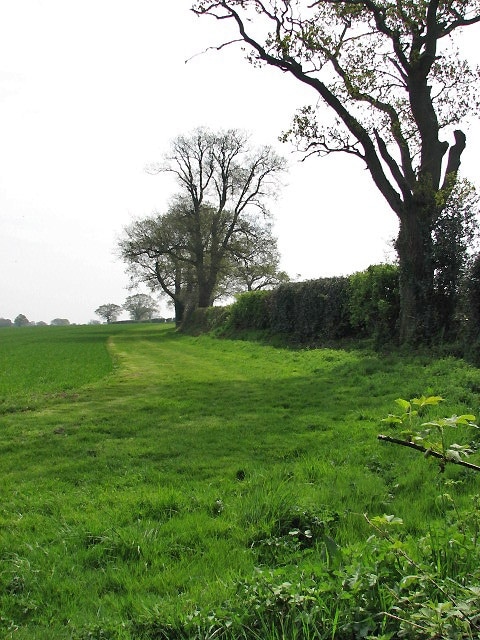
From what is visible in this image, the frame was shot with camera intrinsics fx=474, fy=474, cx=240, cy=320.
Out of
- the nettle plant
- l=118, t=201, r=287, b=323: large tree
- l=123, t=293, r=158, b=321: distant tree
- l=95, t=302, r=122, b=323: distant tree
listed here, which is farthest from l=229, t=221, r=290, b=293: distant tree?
l=95, t=302, r=122, b=323: distant tree

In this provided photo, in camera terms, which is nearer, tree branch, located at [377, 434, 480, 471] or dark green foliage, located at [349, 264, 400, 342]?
tree branch, located at [377, 434, 480, 471]

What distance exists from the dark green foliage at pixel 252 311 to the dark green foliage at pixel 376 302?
7.96 m

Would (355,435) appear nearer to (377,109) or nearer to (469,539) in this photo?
(469,539)

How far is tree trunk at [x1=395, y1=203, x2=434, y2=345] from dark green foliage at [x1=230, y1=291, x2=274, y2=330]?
10798 mm

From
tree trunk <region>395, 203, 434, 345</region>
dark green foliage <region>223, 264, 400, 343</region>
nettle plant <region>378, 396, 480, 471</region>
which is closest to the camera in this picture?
nettle plant <region>378, 396, 480, 471</region>

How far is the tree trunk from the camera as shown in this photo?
14.1 metres

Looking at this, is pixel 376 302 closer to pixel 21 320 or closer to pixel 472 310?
pixel 472 310

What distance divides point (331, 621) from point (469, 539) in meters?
1.03

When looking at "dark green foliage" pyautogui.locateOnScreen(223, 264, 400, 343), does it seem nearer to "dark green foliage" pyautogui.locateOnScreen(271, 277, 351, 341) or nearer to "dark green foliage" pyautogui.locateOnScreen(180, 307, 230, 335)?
"dark green foliage" pyautogui.locateOnScreen(271, 277, 351, 341)

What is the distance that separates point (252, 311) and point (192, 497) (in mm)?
23380

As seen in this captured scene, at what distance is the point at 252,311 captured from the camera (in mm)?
27859

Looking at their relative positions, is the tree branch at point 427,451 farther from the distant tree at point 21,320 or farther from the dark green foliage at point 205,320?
the distant tree at point 21,320

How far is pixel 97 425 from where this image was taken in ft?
26.2

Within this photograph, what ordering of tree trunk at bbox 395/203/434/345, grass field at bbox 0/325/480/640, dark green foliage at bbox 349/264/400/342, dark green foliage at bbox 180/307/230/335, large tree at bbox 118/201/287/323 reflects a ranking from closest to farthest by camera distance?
grass field at bbox 0/325/480/640 → tree trunk at bbox 395/203/434/345 → dark green foliage at bbox 349/264/400/342 → dark green foliage at bbox 180/307/230/335 → large tree at bbox 118/201/287/323
